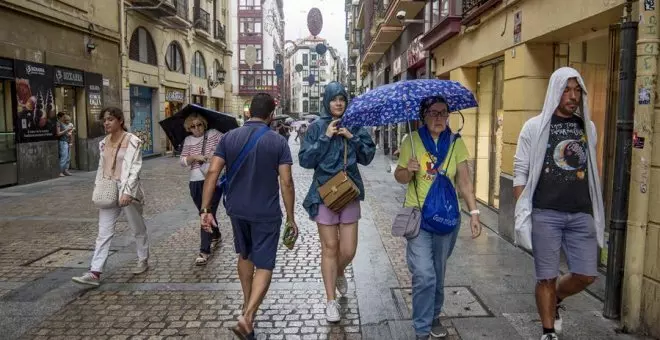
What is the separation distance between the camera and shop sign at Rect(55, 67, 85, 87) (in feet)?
50.7

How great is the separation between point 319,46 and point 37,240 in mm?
24384

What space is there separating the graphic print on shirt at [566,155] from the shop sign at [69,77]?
48.6 feet

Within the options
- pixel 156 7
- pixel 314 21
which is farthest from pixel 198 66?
pixel 156 7

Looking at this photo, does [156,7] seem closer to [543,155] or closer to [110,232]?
[110,232]

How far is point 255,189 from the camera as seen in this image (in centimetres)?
406

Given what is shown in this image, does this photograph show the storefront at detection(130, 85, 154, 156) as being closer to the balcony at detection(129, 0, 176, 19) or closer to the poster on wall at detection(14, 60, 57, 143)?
the balcony at detection(129, 0, 176, 19)

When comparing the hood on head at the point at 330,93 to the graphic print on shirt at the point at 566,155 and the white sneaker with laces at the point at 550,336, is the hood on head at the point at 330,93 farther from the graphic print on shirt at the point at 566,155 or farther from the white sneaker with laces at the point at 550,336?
the white sneaker with laces at the point at 550,336

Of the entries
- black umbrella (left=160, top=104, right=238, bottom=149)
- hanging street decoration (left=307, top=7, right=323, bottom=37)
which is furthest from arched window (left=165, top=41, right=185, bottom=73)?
black umbrella (left=160, top=104, right=238, bottom=149)

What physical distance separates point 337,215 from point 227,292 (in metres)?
1.48

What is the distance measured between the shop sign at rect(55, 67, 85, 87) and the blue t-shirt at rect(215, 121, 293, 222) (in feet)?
43.7

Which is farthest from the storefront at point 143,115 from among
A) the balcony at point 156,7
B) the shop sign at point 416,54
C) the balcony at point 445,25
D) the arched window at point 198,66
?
the balcony at point 445,25

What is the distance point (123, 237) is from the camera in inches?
299

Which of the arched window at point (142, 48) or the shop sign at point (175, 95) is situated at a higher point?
the arched window at point (142, 48)

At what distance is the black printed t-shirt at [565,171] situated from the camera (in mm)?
3738
